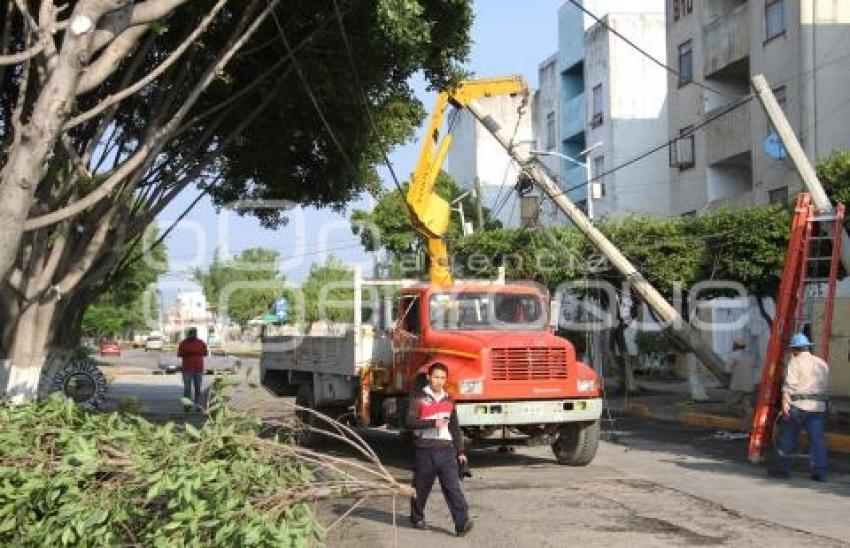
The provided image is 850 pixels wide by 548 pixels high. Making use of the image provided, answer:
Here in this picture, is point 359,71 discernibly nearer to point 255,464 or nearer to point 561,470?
point 561,470

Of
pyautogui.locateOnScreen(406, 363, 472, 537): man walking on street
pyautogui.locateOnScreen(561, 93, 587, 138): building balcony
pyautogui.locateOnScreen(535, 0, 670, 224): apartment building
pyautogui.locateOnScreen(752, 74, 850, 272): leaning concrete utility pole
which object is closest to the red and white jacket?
pyautogui.locateOnScreen(406, 363, 472, 537): man walking on street

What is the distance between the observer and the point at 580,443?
13.5 m

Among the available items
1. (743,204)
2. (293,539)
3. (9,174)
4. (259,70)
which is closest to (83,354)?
(259,70)

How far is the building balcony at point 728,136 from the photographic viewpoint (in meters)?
30.3

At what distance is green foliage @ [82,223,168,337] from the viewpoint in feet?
103

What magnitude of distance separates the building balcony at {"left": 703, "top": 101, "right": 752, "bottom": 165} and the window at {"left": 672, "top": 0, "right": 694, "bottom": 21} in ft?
14.4

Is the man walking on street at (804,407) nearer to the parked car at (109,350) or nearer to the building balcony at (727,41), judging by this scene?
the building balcony at (727,41)

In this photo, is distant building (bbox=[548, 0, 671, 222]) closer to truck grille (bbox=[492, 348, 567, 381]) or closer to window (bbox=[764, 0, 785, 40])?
window (bbox=[764, 0, 785, 40])

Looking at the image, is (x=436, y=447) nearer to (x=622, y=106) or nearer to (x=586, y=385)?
(x=586, y=385)

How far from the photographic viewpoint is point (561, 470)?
13.3 metres

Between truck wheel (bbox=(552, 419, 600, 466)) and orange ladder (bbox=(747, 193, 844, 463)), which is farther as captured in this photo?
truck wheel (bbox=(552, 419, 600, 466))

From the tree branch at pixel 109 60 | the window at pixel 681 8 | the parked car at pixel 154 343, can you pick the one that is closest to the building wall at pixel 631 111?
the window at pixel 681 8

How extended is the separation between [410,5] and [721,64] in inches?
918

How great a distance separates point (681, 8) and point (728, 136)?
5.92 metres
